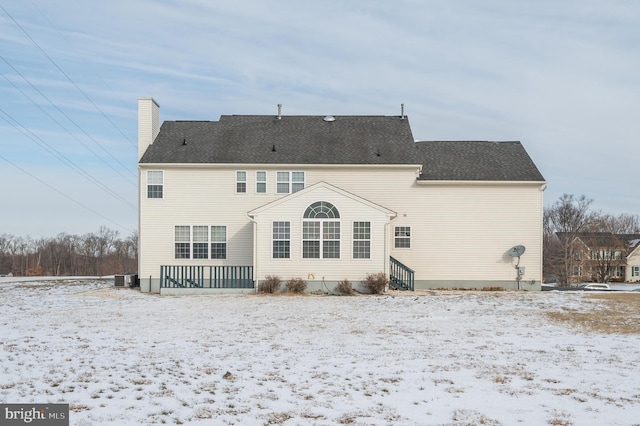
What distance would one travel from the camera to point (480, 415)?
7.28 meters

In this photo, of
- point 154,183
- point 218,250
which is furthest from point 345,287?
point 154,183

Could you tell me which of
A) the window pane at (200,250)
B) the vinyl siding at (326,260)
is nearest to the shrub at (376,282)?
the vinyl siding at (326,260)

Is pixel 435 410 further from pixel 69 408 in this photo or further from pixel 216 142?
pixel 216 142

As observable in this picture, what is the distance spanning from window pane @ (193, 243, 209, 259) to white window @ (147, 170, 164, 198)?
2901 mm

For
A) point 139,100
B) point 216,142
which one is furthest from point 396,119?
point 139,100

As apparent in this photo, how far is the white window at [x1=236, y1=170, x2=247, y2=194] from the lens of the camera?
26.9 meters

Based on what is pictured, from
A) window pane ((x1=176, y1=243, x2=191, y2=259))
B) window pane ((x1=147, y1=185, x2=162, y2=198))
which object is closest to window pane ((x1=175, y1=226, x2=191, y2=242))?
window pane ((x1=176, y1=243, x2=191, y2=259))

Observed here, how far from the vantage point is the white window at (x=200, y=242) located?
87.2ft

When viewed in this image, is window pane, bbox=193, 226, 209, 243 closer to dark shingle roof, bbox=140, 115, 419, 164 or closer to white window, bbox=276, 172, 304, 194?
dark shingle roof, bbox=140, 115, 419, 164

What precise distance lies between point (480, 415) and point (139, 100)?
80.5 ft

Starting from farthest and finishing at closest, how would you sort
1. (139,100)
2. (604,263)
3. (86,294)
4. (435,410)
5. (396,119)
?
(604,263), (396,119), (139,100), (86,294), (435,410)

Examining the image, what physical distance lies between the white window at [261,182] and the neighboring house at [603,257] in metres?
44.1

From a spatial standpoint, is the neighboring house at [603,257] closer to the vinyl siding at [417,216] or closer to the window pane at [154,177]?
the vinyl siding at [417,216]
